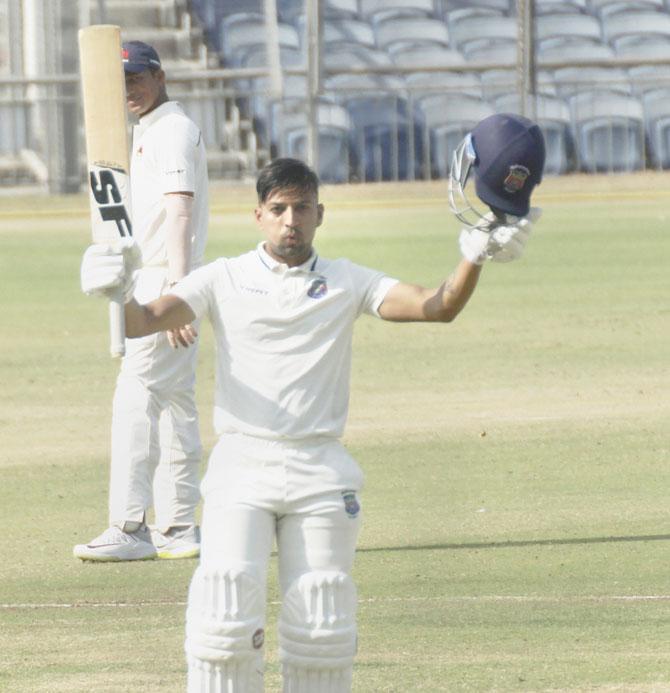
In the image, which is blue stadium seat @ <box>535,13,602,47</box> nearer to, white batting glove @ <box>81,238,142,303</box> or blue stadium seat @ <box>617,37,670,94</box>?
blue stadium seat @ <box>617,37,670,94</box>

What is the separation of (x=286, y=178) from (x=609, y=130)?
53.9 ft

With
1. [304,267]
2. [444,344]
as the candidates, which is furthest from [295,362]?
[444,344]

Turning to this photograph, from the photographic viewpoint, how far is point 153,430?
746 centimetres

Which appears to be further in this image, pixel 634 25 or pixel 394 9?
pixel 394 9

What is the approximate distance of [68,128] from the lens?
72.0 feet

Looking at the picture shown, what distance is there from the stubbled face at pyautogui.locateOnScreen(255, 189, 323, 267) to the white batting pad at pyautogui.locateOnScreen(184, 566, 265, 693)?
3.13 feet

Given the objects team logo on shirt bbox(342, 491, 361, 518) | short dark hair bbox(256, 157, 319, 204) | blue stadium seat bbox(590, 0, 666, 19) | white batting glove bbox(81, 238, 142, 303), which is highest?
blue stadium seat bbox(590, 0, 666, 19)

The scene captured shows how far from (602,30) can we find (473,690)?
62.2 ft

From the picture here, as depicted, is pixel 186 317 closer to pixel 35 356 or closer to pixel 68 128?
pixel 35 356

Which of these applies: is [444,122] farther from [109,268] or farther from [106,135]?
[109,268]

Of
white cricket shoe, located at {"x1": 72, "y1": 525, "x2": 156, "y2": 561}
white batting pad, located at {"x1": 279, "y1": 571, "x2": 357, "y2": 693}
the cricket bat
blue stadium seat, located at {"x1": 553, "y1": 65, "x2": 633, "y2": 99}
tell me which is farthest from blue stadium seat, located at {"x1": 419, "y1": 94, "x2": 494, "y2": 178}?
white batting pad, located at {"x1": 279, "y1": 571, "x2": 357, "y2": 693}

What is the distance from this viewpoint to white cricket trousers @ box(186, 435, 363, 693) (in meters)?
4.77

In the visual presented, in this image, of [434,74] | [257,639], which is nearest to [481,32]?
[434,74]

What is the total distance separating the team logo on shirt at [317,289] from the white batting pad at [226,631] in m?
0.84
